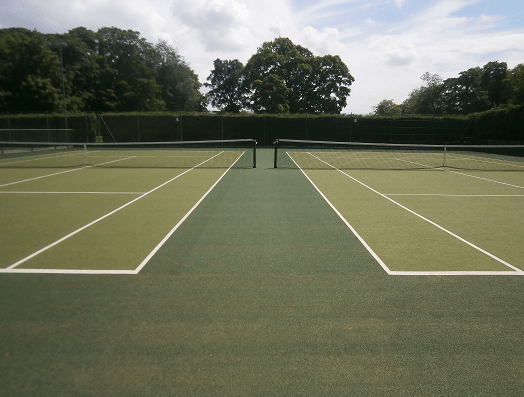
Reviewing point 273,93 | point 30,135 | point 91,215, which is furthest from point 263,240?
point 273,93

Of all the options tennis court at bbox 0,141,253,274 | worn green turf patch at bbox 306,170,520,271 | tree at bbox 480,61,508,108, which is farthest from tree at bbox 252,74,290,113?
worn green turf patch at bbox 306,170,520,271

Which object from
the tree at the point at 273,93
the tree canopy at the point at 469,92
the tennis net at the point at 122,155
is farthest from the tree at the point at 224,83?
the tennis net at the point at 122,155

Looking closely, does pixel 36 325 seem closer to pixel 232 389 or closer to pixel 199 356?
pixel 199 356

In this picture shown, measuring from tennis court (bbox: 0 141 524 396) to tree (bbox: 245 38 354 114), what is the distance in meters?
48.0

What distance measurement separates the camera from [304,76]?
54.5 meters

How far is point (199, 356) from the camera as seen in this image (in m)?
3.23

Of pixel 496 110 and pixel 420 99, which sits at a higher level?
pixel 420 99

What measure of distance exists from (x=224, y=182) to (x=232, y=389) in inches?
422

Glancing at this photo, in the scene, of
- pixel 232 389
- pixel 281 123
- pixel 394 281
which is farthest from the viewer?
pixel 281 123

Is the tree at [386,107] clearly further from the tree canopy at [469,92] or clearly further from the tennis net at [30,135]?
the tennis net at [30,135]

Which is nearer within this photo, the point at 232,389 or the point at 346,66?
the point at 232,389

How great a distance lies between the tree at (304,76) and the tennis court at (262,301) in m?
48.0

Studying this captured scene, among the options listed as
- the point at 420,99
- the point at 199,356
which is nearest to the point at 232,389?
the point at 199,356

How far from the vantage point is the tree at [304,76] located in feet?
178
